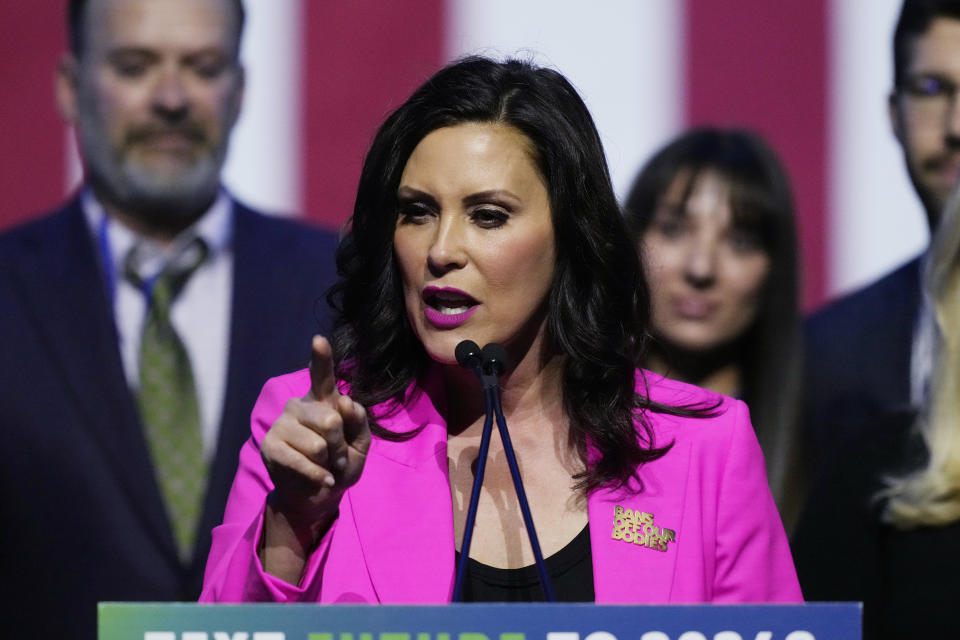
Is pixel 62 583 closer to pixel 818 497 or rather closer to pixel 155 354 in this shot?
pixel 155 354

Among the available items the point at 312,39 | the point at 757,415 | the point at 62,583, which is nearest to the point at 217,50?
A: the point at 312,39

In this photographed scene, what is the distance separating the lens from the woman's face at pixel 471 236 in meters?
2.06

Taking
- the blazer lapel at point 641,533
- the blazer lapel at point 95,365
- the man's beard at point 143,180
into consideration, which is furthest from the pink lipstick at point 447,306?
the man's beard at point 143,180

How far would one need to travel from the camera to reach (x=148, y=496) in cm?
325

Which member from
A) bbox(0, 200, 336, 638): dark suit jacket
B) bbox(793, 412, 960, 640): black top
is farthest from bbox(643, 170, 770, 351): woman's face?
bbox(0, 200, 336, 638): dark suit jacket

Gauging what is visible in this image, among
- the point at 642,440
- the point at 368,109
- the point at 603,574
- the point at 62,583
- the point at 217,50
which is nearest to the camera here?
the point at 603,574

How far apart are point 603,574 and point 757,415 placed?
1.60 m

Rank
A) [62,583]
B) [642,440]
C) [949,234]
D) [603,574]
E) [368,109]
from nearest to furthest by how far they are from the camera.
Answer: [603,574], [642,440], [949,234], [62,583], [368,109]

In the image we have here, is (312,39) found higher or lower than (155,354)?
higher

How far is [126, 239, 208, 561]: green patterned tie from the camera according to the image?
3.27 metres

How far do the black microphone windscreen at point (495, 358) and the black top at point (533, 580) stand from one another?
0.34 meters

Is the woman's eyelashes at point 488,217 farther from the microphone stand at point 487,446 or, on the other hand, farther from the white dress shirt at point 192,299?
the white dress shirt at point 192,299

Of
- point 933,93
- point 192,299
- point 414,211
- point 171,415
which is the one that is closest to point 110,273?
point 192,299

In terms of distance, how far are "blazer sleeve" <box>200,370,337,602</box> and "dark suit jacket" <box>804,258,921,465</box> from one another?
1.83 metres
